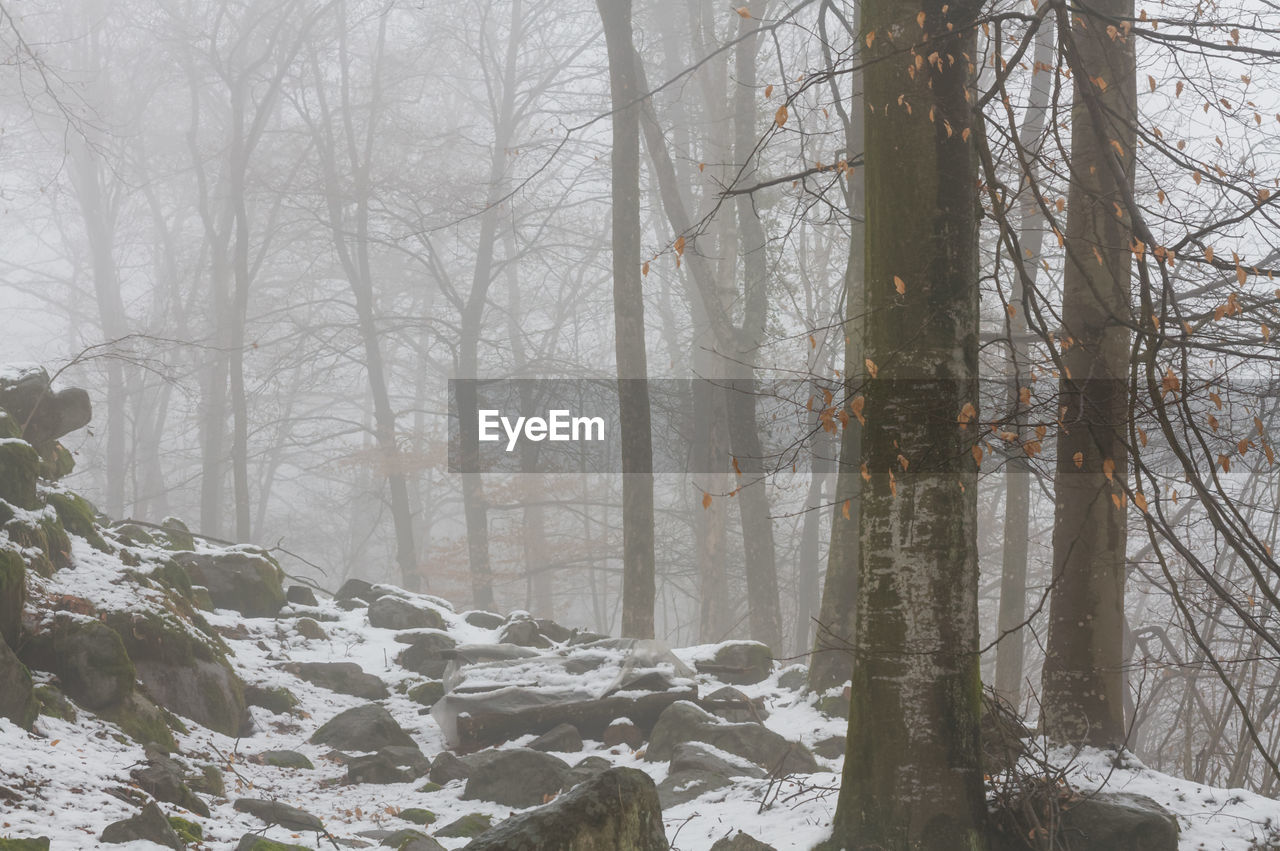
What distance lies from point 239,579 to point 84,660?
4513 mm

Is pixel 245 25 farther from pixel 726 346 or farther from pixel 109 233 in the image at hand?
pixel 726 346

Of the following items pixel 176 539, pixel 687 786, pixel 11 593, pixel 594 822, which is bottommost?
pixel 687 786

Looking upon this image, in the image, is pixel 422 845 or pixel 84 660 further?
pixel 84 660

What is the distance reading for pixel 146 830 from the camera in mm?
4531

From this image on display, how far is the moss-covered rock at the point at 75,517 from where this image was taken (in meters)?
8.26

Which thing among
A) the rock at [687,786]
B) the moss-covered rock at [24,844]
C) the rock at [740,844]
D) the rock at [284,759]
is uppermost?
the moss-covered rock at [24,844]

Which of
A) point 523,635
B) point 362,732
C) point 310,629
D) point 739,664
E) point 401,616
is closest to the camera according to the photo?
point 362,732

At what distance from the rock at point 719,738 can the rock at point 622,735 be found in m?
0.43

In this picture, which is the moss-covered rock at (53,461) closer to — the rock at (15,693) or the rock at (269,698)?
the rock at (269,698)

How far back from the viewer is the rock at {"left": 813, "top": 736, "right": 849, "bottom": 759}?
7.87m

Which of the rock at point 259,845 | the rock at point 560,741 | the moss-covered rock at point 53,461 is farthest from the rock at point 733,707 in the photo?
the moss-covered rock at point 53,461

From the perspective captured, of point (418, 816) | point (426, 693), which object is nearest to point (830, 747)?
point (418, 816)

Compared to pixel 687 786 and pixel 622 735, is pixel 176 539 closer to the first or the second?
pixel 622 735

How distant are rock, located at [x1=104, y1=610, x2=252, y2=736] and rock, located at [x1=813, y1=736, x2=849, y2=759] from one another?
4560 millimetres
